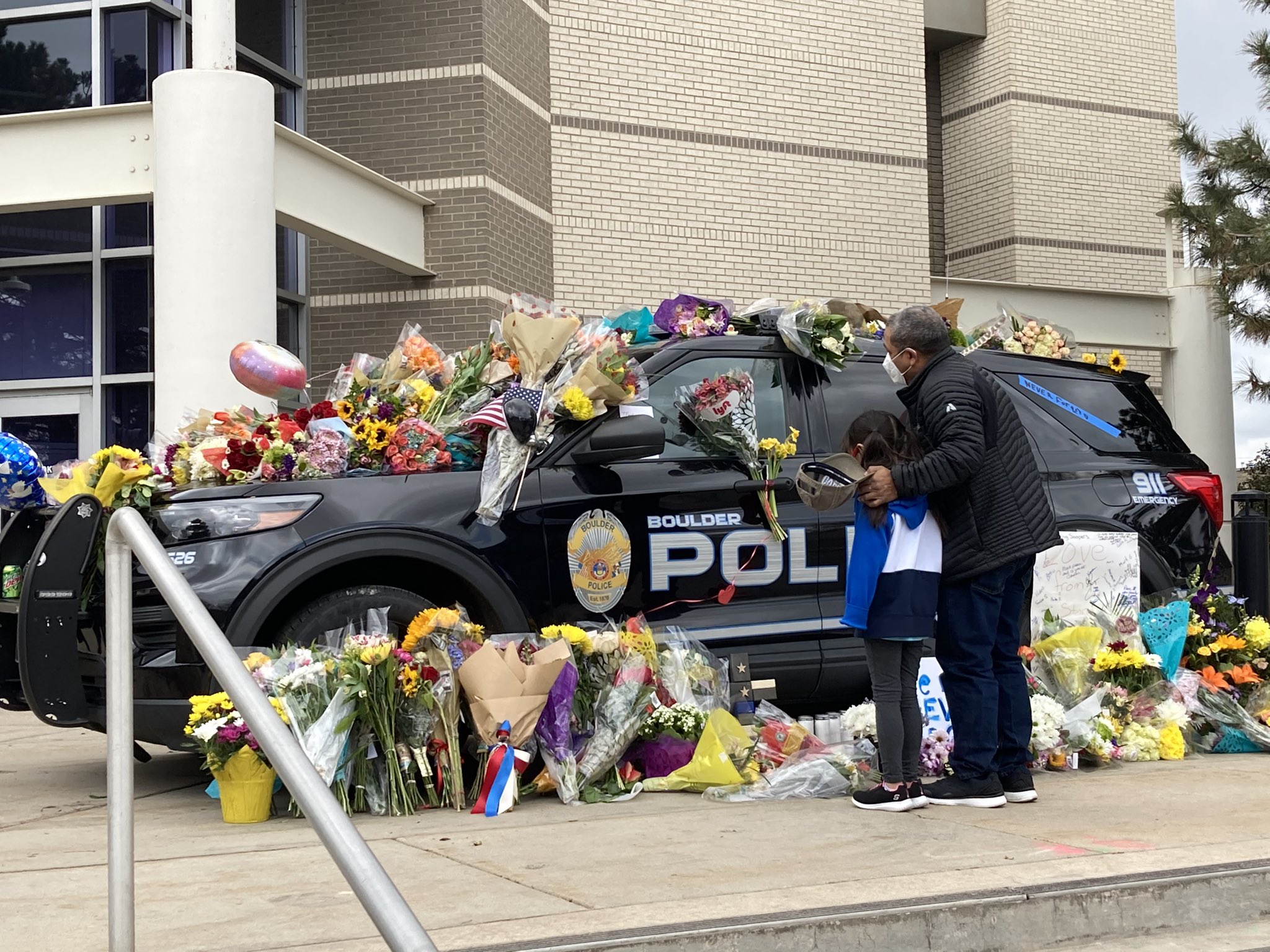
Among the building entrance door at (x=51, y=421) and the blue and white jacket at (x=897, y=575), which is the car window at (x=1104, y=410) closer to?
the blue and white jacket at (x=897, y=575)

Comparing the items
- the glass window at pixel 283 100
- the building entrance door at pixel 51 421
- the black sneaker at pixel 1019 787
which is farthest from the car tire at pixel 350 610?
the glass window at pixel 283 100

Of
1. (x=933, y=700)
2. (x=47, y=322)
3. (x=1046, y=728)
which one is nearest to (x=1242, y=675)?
(x=1046, y=728)

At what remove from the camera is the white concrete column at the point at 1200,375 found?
21109 millimetres

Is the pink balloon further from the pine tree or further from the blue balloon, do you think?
the pine tree

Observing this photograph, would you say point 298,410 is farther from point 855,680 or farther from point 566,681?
point 855,680

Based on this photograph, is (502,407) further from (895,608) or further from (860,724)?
(860,724)

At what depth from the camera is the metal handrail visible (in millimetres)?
2080

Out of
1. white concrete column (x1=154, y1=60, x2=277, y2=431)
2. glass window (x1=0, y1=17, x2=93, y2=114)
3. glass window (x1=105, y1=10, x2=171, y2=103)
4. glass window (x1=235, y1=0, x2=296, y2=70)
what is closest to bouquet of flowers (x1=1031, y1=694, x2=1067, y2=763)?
white concrete column (x1=154, y1=60, x2=277, y2=431)

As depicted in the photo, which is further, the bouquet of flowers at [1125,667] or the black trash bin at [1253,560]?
the black trash bin at [1253,560]

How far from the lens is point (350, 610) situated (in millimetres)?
5812

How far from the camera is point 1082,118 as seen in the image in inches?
849

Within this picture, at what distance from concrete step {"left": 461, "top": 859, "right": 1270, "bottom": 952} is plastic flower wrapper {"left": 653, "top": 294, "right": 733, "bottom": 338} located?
3.40 metres

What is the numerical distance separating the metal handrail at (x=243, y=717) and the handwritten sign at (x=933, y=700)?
3.60m

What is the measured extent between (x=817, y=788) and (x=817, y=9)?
14.4m
